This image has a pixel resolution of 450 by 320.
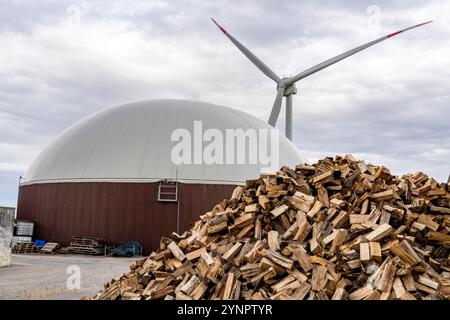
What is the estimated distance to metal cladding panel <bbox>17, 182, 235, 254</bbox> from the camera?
25.7m

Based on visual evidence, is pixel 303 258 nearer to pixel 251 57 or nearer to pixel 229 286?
pixel 229 286

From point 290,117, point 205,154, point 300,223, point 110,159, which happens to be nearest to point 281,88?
point 290,117

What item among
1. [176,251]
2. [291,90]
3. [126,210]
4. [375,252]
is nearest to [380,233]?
[375,252]

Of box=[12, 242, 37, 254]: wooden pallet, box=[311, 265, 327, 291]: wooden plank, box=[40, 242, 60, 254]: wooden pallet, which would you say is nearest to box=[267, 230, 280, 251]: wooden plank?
box=[311, 265, 327, 291]: wooden plank

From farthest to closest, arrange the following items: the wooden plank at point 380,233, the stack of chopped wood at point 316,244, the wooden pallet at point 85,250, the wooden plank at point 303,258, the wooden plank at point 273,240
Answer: the wooden pallet at point 85,250
the wooden plank at point 273,240
the wooden plank at point 380,233
the wooden plank at point 303,258
the stack of chopped wood at point 316,244

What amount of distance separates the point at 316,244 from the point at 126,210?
20.2 m

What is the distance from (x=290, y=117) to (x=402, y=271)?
122ft

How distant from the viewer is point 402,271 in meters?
6.46

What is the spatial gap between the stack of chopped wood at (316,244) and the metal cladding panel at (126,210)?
1667cm

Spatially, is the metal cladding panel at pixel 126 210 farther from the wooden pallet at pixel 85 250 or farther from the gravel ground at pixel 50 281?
the gravel ground at pixel 50 281

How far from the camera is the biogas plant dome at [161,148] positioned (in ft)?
87.5

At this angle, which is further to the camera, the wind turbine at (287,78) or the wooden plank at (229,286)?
the wind turbine at (287,78)

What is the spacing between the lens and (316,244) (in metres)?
7.20

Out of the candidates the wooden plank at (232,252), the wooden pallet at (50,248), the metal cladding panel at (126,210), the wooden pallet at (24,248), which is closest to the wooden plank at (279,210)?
the wooden plank at (232,252)
